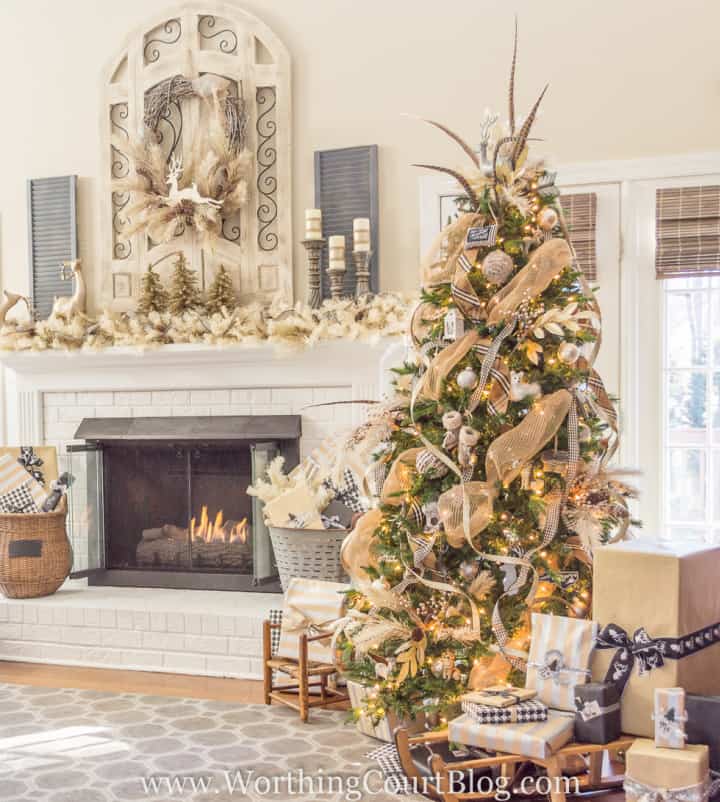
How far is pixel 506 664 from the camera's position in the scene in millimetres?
3064

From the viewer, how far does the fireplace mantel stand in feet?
14.5

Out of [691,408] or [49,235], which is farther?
[49,235]

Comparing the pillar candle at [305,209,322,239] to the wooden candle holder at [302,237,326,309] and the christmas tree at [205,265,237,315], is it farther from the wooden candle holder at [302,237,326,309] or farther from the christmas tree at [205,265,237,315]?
the christmas tree at [205,265,237,315]

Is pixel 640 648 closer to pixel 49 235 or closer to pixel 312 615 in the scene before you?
pixel 312 615

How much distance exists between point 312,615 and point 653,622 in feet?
4.84

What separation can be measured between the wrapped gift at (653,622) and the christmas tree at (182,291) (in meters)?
2.64

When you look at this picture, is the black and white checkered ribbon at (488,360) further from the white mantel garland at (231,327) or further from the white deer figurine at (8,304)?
the white deer figurine at (8,304)

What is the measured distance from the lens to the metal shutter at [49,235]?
16.5 feet

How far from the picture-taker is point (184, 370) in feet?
15.5

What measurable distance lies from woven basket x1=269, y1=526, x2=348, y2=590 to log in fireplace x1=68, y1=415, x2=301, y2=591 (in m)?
0.48

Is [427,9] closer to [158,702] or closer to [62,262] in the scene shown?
[62,262]

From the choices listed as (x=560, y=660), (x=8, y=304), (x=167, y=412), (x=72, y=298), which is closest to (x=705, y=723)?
(x=560, y=660)

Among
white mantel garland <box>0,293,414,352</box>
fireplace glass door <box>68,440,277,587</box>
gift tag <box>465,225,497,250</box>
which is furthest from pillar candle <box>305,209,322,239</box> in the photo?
gift tag <box>465,225,497,250</box>

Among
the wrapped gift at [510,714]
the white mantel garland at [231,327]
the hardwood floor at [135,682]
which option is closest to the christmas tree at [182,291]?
the white mantel garland at [231,327]
